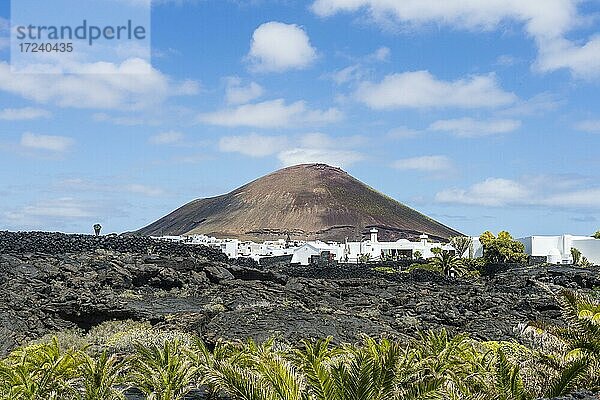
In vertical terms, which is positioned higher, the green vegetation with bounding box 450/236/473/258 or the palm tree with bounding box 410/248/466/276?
the green vegetation with bounding box 450/236/473/258

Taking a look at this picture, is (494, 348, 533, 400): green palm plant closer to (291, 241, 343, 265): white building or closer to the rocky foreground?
the rocky foreground

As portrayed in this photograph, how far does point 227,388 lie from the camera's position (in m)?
7.99

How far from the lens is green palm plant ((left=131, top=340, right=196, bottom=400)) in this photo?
8.73 metres

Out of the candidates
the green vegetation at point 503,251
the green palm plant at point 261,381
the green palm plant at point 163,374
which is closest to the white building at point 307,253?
the green vegetation at point 503,251

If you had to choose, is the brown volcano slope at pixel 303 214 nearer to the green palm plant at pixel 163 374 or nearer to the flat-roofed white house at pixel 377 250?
the flat-roofed white house at pixel 377 250

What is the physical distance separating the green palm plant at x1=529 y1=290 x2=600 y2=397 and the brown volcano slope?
446 ft

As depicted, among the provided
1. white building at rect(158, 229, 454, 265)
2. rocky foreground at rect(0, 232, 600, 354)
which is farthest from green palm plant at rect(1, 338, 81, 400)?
white building at rect(158, 229, 454, 265)

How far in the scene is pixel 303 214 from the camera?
16925 centimetres

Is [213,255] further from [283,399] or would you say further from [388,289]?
[283,399]

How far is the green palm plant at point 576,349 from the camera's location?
29.8 feet

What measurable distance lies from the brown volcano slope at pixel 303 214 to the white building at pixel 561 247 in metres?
80.5

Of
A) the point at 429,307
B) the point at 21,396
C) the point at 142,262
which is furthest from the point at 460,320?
the point at 21,396

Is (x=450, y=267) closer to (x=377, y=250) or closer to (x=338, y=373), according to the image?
(x=377, y=250)

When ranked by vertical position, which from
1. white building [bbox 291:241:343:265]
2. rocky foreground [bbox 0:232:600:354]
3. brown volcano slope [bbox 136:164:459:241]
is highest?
brown volcano slope [bbox 136:164:459:241]
